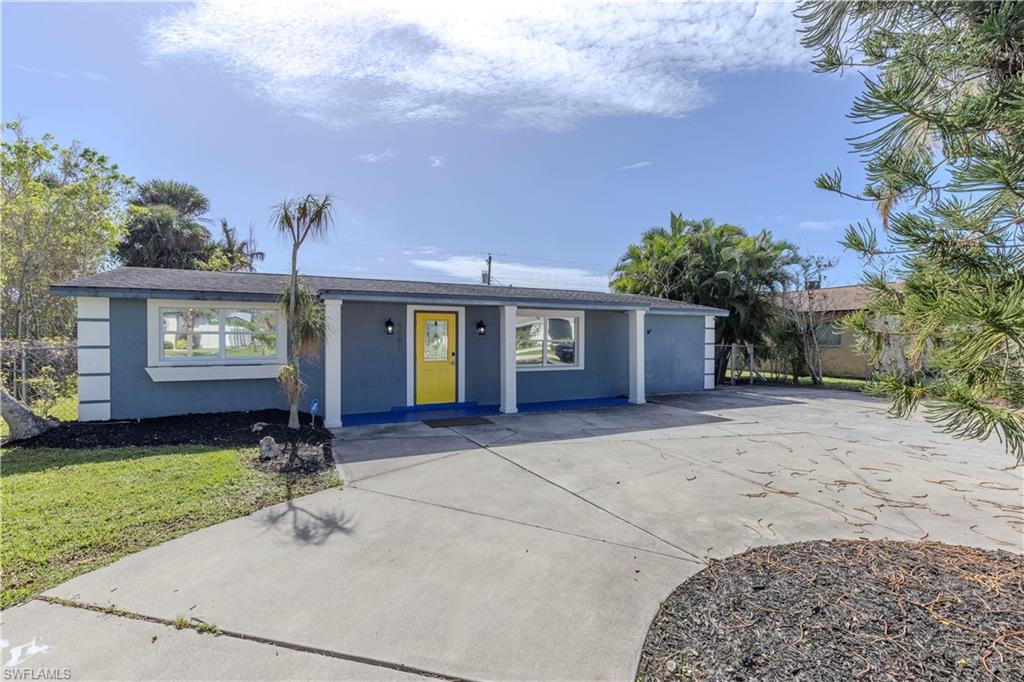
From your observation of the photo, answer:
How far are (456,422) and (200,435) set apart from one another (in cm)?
403

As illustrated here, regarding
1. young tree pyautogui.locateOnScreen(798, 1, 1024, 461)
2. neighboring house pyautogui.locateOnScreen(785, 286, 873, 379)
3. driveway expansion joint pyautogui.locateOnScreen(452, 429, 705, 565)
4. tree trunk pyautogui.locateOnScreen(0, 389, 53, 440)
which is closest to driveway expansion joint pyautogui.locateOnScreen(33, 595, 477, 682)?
driveway expansion joint pyautogui.locateOnScreen(452, 429, 705, 565)

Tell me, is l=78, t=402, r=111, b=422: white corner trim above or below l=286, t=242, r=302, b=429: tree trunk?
below

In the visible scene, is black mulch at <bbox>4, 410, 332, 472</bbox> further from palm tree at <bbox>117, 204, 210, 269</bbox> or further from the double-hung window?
palm tree at <bbox>117, 204, 210, 269</bbox>

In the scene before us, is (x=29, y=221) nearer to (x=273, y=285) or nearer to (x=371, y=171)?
(x=273, y=285)

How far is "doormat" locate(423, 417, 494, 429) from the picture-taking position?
8.36 m

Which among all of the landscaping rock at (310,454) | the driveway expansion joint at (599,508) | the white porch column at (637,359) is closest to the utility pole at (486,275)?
the white porch column at (637,359)

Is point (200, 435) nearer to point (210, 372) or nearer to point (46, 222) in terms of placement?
point (210, 372)

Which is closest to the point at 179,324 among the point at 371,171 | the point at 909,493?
the point at 371,171

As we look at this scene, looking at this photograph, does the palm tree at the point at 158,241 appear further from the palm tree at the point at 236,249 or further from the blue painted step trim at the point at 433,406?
the blue painted step trim at the point at 433,406

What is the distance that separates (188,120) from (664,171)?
43.0ft

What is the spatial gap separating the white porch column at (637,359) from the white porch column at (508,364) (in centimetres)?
340

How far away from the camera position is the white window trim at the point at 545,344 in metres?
11.0

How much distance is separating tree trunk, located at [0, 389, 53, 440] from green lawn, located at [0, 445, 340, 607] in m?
0.75

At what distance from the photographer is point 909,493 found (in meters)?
4.98
